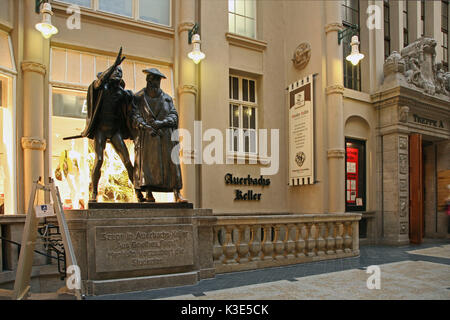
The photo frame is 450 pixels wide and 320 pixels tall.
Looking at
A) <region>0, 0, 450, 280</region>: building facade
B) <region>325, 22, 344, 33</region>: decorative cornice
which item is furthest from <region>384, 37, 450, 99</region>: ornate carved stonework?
<region>325, 22, 344, 33</region>: decorative cornice

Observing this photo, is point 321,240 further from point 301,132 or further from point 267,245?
point 301,132

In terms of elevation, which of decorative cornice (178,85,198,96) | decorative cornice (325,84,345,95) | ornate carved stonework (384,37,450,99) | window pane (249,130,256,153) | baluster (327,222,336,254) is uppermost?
ornate carved stonework (384,37,450,99)

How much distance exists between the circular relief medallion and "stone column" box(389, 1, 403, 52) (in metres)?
6.62

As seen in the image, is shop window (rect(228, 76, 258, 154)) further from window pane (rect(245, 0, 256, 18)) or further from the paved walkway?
the paved walkway

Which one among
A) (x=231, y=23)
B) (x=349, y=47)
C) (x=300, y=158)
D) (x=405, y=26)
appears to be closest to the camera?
(x=300, y=158)

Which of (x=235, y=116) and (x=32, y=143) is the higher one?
(x=235, y=116)

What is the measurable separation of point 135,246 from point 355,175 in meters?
9.85

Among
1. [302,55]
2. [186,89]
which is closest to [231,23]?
[302,55]

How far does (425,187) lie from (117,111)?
15.4 metres

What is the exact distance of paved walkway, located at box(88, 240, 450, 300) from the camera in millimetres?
5539

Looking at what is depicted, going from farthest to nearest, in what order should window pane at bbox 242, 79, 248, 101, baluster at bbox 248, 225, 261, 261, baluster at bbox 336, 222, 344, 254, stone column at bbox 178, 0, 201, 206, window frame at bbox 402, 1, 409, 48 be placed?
1. window frame at bbox 402, 1, 409, 48
2. window pane at bbox 242, 79, 248, 101
3. stone column at bbox 178, 0, 201, 206
4. baluster at bbox 336, 222, 344, 254
5. baluster at bbox 248, 225, 261, 261

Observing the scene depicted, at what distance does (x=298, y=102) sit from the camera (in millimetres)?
13047

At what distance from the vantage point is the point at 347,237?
9539 mm

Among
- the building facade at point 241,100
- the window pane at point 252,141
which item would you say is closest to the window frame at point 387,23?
the building facade at point 241,100
